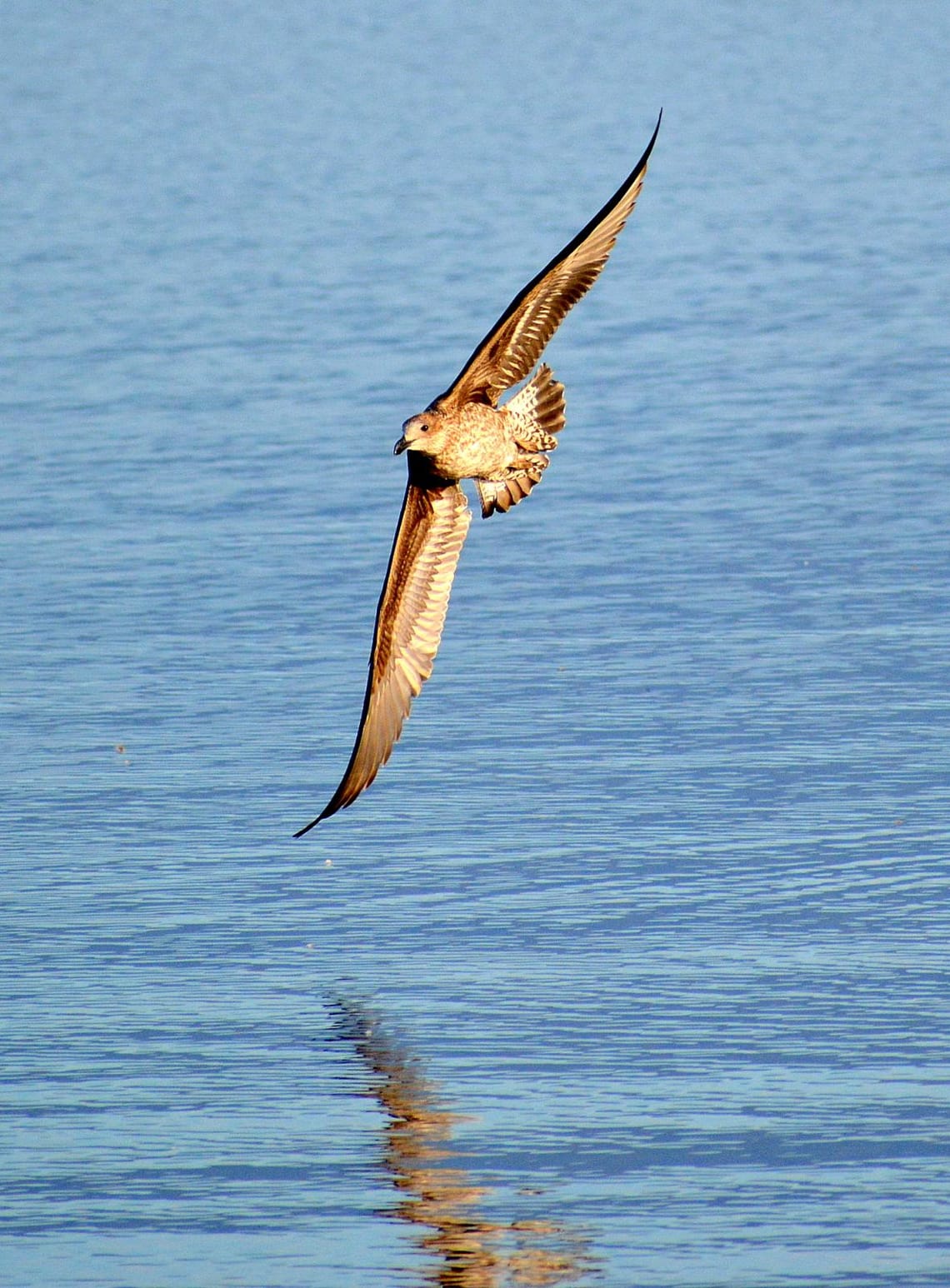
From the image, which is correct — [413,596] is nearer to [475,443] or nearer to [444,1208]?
[475,443]

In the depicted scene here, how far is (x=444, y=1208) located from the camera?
7023 mm

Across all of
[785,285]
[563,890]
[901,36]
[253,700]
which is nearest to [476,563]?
[253,700]

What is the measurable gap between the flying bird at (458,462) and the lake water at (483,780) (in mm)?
516

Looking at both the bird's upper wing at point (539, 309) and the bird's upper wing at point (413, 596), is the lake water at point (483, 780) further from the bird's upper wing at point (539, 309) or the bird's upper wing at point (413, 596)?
the bird's upper wing at point (539, 309)

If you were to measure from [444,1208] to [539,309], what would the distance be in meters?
3.10

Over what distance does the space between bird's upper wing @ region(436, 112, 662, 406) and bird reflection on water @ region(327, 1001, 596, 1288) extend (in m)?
2.26

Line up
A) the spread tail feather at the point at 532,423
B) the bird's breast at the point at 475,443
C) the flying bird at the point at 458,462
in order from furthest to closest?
the spread tail feather at the point at 532,423 < the bird's breast at the point at 475,443 < the flying bird at the point at 458,462

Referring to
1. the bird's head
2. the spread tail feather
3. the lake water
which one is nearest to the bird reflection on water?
the lake water

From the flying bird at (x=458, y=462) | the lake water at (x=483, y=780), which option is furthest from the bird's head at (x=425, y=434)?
the lake water at (x=483, y=780)

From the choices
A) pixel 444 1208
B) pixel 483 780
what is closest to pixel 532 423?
pixel 483 780

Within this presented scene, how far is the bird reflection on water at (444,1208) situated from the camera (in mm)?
6699

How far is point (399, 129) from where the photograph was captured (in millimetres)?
27578

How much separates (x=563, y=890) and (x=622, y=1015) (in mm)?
977

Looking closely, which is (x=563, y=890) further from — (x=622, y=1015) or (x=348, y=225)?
(x=348, y=225)
